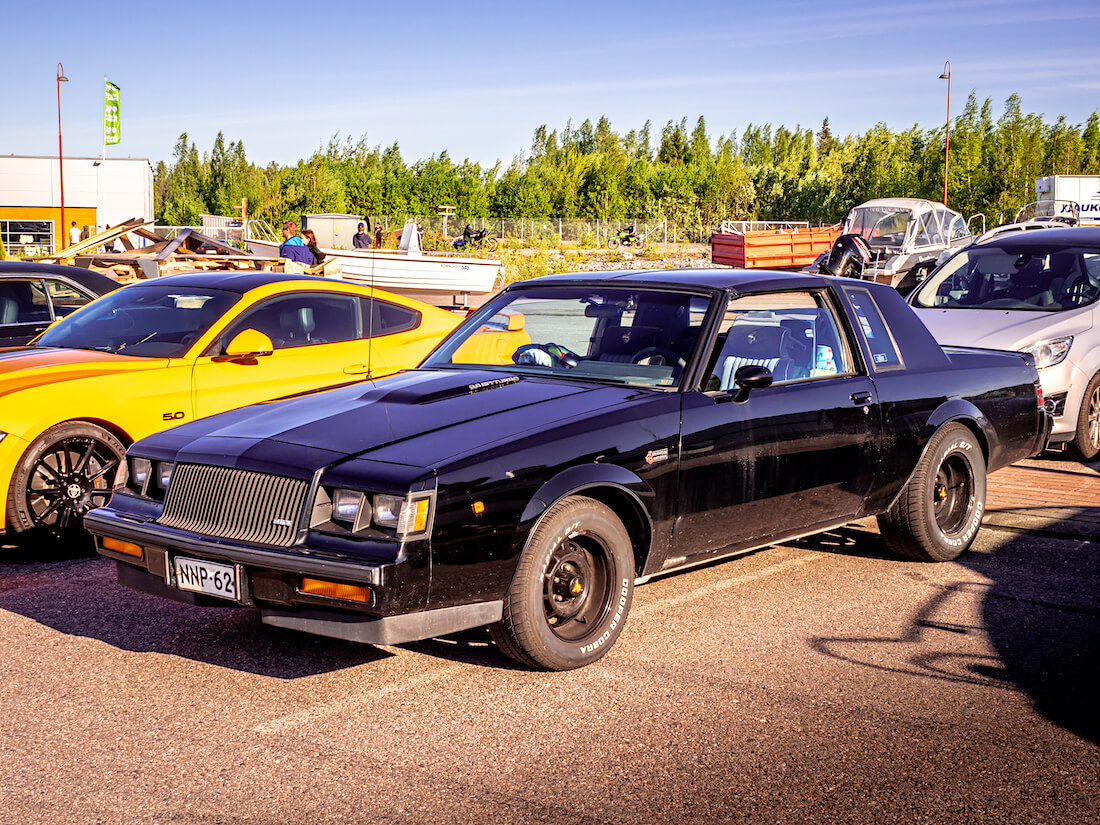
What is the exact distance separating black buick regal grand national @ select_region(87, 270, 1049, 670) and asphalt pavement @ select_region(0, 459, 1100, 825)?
0.35 meters

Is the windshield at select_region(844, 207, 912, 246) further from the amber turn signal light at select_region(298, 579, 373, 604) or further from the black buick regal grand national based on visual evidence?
the amber turn signal light at select_region(298, 579, 373, 604)

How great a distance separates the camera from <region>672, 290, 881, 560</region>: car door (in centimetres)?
522

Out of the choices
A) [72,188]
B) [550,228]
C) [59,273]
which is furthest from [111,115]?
[59,273]

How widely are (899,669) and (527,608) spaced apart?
61.8 inches

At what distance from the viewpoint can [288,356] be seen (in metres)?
7.87

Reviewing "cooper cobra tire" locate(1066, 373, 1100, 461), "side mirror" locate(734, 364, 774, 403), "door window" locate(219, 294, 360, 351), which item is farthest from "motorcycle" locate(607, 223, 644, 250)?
"side mirror" locate(734, 364, 774, 403)

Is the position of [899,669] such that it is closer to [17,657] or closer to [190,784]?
[190,784]

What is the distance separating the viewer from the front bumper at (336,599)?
162 inches

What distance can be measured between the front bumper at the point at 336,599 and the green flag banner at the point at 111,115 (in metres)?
57.9

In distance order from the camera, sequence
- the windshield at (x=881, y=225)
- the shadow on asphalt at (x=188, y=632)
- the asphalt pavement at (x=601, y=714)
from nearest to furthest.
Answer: the asphalt pavement at (x=601, y=714) < the shadow on asphalt at (x=188, y=632) < the windshield at (x=881, y=225)

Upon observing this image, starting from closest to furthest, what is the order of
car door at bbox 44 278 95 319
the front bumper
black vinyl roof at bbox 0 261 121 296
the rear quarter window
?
the front bumper
the rear quarter window
black vinyl roof at bbox 0 261 121 296
car door at bbox 44 278 95 319

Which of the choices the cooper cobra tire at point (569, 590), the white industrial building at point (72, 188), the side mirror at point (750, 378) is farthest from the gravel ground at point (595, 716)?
the white industrial building at point (72, 188)

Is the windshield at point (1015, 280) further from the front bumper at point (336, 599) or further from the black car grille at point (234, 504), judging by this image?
the black car grille at point (234, 504)

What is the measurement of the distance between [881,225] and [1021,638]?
89.2 ft
